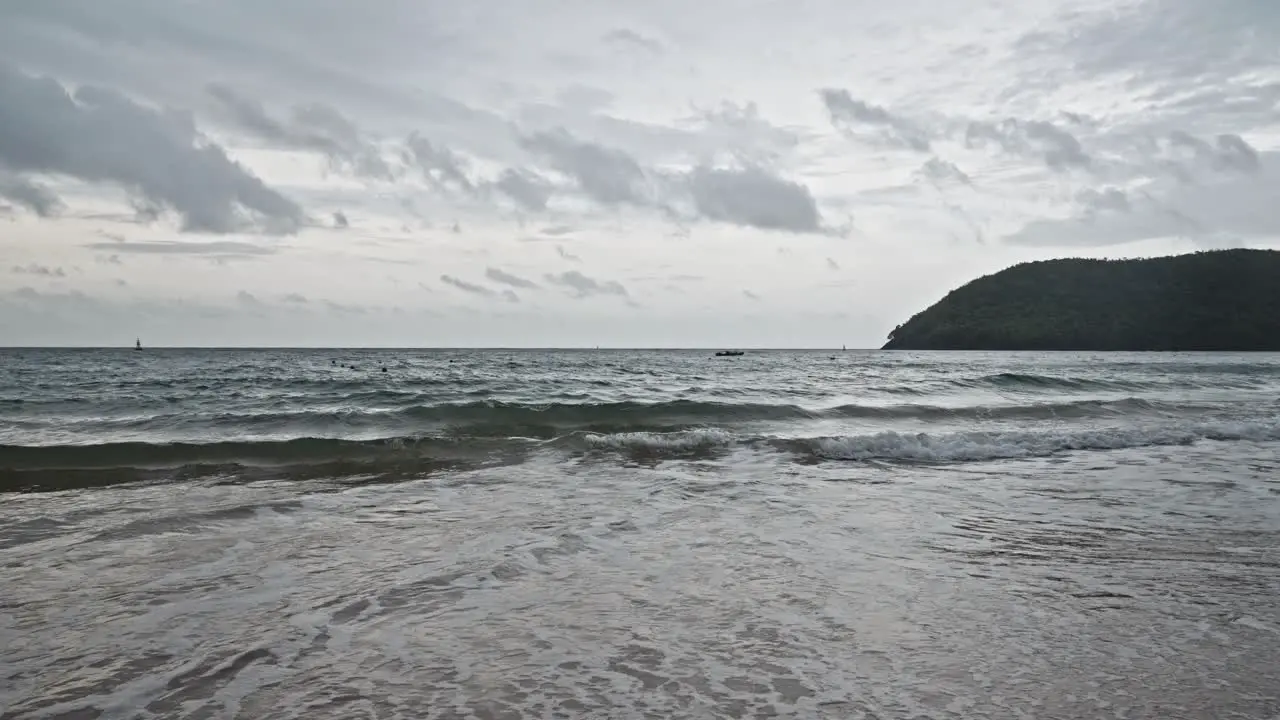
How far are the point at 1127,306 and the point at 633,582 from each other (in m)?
155

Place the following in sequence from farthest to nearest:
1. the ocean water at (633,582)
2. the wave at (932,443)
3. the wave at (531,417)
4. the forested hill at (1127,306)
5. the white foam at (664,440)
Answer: the forested hill at (1127,306) → the wave at (531,417) → the white foam at (664,440) → the wave at (932,443) → the ocean water at (633,582)

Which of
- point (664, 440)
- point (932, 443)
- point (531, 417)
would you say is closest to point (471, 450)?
point (664, 440)

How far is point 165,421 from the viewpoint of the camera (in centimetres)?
1825

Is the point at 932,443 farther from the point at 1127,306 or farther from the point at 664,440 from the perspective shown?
the point at 1127,306

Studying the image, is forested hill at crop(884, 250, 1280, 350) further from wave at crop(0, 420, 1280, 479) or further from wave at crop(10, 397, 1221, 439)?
wave at crop(0, 420, 1280, 479)

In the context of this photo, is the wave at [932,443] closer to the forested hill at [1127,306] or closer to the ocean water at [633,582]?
the ocean water at [633,582]

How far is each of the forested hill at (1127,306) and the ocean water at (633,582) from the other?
137701 millimetres

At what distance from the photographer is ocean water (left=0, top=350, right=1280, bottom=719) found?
143 inches

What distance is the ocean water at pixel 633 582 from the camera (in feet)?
12.0

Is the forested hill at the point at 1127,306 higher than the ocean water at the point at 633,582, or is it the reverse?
the forested hill at the point at 1127,306

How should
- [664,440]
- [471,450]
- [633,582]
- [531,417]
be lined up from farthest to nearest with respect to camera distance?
[531,417], [664,440], [471,450], [633,582]

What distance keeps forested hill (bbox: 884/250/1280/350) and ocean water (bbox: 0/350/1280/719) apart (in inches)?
5421

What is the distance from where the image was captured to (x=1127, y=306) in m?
131

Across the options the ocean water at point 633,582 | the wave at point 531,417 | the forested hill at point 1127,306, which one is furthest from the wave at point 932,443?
the forested hill at point 1127,306
